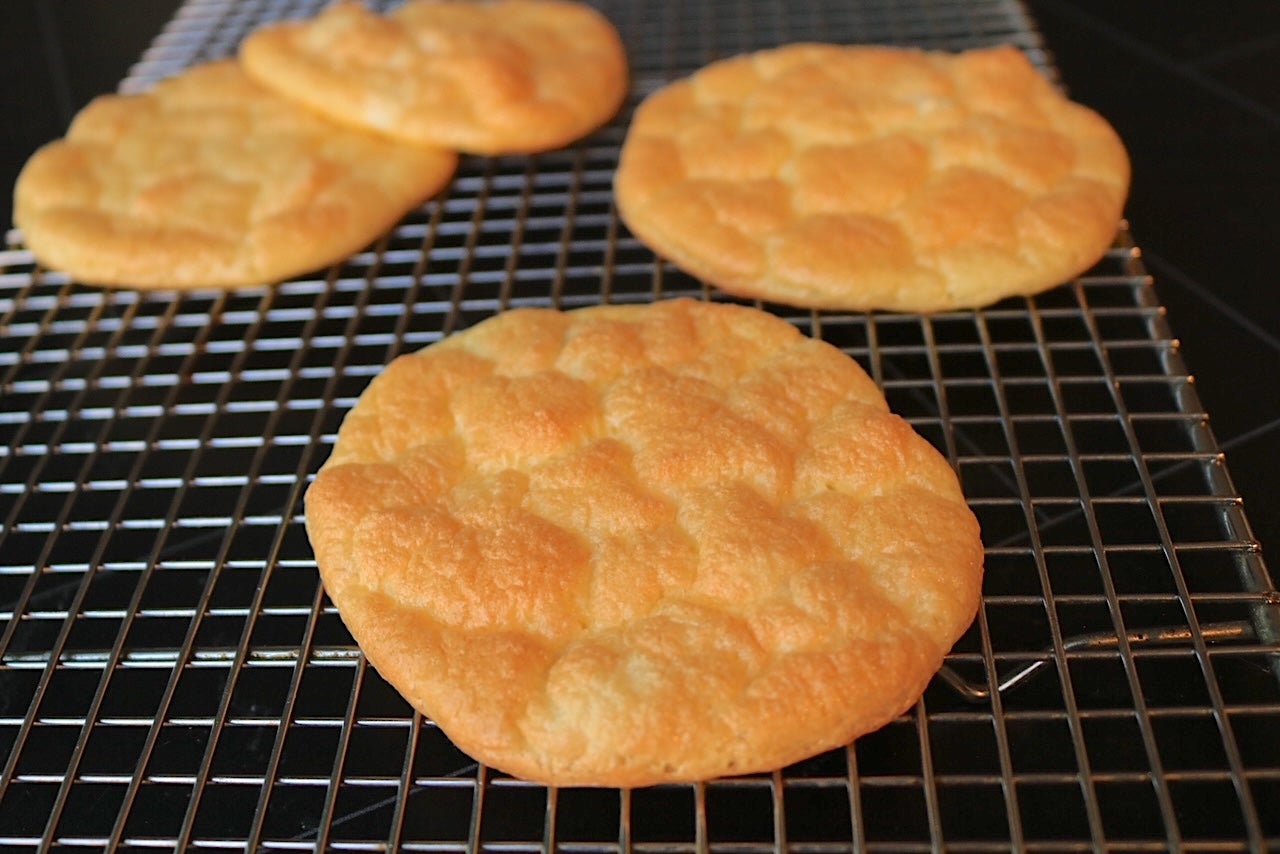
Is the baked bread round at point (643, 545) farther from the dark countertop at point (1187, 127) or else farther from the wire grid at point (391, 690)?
the dark countertop at point (1187, 127)

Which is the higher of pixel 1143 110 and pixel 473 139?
pixel 473 139

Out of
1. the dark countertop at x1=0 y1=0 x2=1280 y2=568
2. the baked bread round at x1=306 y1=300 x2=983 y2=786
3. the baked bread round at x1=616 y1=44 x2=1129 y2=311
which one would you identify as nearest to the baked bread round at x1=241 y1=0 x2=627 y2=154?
the baked bread round at x1=616 y1=44 x2=1129 y2=311

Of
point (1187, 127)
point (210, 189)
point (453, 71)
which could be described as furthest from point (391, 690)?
point (1187, 127)

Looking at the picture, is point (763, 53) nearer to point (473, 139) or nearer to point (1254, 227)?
point (473, 139)

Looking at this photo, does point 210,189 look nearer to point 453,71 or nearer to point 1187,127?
point 453,71

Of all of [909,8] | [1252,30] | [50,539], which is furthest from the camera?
[1252,30]

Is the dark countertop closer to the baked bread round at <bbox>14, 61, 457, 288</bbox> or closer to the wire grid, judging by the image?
the wire grid

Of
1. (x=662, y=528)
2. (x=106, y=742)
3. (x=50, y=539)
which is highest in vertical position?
(x=662, y=528)

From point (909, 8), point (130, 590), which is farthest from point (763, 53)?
point (130, 590)
